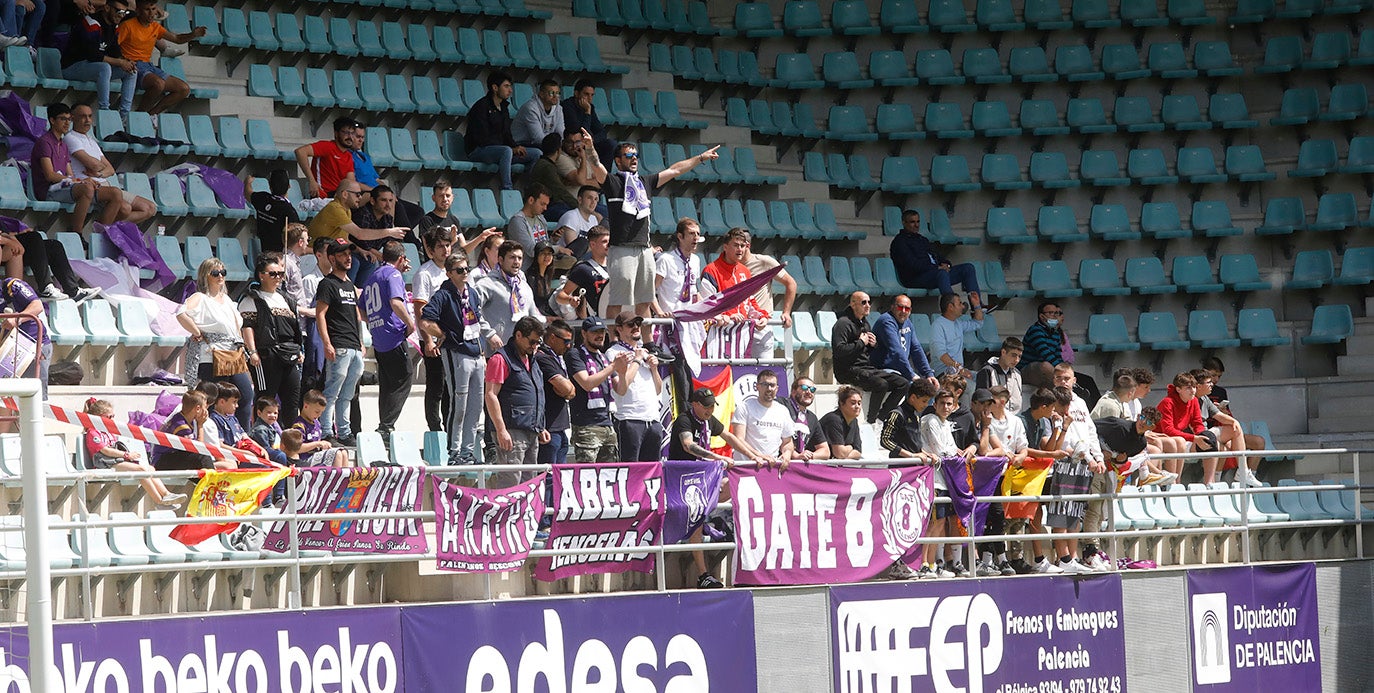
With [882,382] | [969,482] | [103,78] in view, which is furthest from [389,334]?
[103,78]

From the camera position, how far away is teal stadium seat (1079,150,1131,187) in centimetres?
2209

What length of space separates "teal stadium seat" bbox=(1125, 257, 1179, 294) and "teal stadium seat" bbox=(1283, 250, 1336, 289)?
1.33 m

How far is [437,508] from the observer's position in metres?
11.2

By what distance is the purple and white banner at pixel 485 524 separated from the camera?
1119 cm

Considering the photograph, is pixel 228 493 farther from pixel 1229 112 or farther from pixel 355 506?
pixel 1229 112

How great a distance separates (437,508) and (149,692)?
1950mm

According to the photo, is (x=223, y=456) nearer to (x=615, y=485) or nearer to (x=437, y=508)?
(x=437, y=508)

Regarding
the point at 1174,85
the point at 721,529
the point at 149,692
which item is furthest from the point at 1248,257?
the point at 149,692

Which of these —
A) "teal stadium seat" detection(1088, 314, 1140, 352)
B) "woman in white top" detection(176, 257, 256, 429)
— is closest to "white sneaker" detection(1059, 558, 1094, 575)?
"woman in white top" detection(176, 257, 256, 429)

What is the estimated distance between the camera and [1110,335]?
21.1 metres

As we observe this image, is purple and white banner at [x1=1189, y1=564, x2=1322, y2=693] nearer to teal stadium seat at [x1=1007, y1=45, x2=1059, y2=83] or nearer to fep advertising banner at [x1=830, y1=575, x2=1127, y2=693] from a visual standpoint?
fep advertising banner at [x1=830, y1=575, x2=1127, y2=693]

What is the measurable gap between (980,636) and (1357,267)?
9.64 metres

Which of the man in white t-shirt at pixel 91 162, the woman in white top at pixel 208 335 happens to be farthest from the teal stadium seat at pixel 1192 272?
the woman in white top at pixel 208 335

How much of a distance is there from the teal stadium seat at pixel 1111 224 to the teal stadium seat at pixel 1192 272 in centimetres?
61
